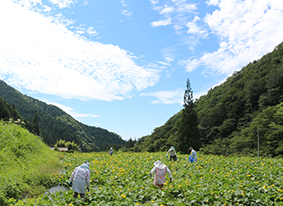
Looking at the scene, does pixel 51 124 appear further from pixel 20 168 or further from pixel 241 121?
pixel 20 168

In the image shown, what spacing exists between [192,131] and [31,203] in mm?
43277

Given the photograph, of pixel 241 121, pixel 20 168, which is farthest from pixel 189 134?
pixel 20 168

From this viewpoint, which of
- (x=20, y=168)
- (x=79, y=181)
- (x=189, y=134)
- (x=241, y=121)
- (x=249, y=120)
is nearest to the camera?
(x=79, y=181)

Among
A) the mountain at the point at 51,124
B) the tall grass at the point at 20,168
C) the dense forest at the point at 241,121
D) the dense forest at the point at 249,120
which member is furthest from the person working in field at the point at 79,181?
the mountain at the point at 51,124

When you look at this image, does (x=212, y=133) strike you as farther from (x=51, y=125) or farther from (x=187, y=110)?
(x=51, y=125)

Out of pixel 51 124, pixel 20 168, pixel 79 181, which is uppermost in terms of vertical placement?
pixel 51 124

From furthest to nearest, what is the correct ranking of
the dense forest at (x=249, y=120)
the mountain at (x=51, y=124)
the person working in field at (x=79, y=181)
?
the mountain at (x=51, y=124)
the dense forest at (x=249, y=120)
the person working in field at (x=79, y=181)

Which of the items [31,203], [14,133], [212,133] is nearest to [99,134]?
[212,133]

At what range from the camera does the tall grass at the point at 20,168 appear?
408 inches

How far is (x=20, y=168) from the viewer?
14445 millimetres

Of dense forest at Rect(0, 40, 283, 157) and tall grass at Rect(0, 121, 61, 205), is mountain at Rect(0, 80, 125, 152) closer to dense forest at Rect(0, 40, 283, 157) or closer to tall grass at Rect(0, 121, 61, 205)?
dense forest at Rect(0, 40, 283, 157)

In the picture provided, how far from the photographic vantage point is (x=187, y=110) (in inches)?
2045

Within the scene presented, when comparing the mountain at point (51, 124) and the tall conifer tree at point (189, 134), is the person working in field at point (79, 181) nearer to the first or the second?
the tall conifer tree at point (189, 134)

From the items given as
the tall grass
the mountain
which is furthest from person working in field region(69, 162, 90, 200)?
the mountain
